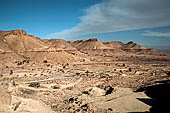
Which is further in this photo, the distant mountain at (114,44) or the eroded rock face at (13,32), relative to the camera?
the distant mountain at (114,44)

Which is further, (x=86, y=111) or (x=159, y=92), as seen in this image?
(x=159, y=92)

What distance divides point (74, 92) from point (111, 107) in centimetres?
635

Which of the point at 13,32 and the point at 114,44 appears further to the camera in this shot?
the point at 114,44

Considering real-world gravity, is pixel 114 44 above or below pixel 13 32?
above

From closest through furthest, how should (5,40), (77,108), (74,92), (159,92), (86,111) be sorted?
(86,111)
(77,108)
(159,92)
(74,92)
(5,40)

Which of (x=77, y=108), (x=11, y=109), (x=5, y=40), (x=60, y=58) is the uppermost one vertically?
(x=5, y=40)

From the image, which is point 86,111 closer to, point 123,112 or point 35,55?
point 123,112

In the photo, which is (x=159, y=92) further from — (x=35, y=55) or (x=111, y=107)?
(x=35, y=55)

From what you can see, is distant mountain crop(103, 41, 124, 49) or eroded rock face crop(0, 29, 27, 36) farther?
distant mountain crop(103, 41, 124, 49)

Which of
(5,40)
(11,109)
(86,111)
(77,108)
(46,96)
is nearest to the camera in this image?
(11,109)

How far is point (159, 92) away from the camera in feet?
43.7

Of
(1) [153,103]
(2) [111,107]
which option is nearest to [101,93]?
(2) [111,107]

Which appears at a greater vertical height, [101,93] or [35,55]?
[35,55]

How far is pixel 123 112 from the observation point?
10352 mm
